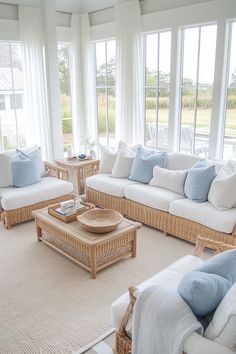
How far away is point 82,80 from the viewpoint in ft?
19.7

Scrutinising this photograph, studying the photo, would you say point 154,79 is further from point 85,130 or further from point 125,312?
point 125,312

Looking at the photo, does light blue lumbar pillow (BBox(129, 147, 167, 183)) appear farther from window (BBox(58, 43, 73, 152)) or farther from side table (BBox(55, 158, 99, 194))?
window (BBox(58, 43, 73, 152))

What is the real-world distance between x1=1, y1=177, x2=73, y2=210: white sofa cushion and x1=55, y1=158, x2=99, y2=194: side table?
0.44 m

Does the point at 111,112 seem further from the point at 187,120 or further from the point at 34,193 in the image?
the point at 34,193

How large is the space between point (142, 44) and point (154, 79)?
55cm

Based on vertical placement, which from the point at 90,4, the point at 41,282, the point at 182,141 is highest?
the point at 90,4

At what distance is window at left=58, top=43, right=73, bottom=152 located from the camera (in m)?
5.81

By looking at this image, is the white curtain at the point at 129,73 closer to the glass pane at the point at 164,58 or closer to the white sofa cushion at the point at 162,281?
the glass pane at the point at 164,58

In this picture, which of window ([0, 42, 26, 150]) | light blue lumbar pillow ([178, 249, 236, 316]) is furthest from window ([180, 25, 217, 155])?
light blue lumbar pillow ([178, 249, 236, 316])

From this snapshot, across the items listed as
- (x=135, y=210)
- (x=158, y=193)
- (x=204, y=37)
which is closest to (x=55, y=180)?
(x=135, y=210)

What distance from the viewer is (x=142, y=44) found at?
492cm

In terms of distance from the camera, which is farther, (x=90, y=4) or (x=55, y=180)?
(x=90, y=4)

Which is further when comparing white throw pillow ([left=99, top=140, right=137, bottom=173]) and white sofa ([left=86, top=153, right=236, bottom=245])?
white throw pillow ([left=99, top=140, right=137, bottom=173])

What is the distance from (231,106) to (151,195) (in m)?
1.56
